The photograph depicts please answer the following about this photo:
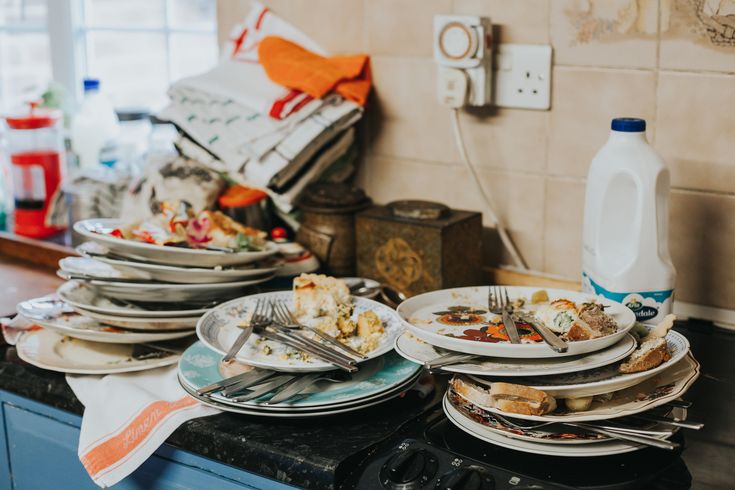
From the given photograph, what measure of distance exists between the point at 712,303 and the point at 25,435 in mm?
1010

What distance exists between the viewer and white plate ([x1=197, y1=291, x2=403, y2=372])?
42.5 inches

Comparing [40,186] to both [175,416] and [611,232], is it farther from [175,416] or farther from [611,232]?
[611,232]

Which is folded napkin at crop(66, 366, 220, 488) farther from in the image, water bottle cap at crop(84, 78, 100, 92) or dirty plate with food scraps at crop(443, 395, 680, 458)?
water bottle cap at crop(84, 78, 100, 92)

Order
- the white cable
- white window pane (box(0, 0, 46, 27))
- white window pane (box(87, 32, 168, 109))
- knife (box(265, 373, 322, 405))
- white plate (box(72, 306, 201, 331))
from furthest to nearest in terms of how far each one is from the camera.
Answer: white window pane (box(0, 0, 46, 27))
white window pane (box(87, 32, 168, 109))
the white cable
white plate (box(72, 306, 201, 331))
knife (box(265, 373, 322, 405))

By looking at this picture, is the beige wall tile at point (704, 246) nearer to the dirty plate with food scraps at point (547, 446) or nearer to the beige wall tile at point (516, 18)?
the beige wall tile at point (516, 18)

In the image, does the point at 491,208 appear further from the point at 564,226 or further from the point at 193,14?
the point at 193,14

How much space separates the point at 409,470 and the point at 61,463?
1.87 feet

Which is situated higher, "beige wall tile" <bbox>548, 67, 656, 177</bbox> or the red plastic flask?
"beige wall tile" <bbox>548, 67, 656, 177</bbox>

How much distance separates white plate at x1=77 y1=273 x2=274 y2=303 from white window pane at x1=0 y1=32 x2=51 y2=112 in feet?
3.92

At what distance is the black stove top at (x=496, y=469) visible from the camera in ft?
2.97

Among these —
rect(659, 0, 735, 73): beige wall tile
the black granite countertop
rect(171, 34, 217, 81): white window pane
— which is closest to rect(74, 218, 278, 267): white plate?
the black granite countertop

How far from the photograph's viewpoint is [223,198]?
5.22ft

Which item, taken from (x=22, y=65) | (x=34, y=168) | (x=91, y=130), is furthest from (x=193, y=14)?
(x=22, y=65)

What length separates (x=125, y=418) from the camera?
114cm
